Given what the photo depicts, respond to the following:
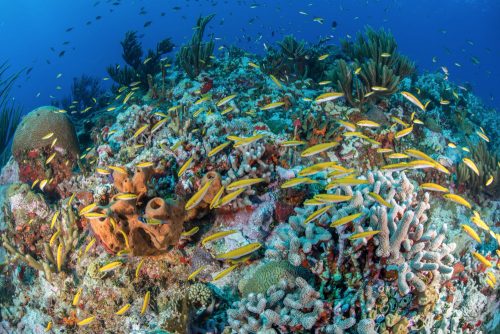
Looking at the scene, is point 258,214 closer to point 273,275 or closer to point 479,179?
point 273,275

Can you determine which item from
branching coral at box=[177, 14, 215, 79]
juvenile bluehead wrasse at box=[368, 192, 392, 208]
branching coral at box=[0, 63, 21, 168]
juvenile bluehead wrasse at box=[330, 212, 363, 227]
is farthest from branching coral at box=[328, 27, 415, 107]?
branching coral at box=[0, 63, 21, 168]

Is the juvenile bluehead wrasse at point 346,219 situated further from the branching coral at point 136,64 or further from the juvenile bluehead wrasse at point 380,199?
the branching coral at point 136,64

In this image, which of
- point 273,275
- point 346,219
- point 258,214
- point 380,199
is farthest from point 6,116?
point 380,199

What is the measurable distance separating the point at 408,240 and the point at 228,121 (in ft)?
16.8

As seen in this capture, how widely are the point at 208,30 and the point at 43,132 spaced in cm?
9006

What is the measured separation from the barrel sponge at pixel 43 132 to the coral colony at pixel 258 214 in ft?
0.17

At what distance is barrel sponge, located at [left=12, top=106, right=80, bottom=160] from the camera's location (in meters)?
8.77

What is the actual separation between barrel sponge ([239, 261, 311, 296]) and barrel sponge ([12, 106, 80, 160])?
736 centimetres

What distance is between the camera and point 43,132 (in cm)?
888

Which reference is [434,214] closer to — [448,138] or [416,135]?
[416,135]

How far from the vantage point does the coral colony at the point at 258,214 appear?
3.45 metres

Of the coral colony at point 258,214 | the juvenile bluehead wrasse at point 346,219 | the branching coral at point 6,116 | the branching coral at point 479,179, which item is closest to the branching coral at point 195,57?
the coral colony at point 258,214

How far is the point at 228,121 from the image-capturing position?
7586mm

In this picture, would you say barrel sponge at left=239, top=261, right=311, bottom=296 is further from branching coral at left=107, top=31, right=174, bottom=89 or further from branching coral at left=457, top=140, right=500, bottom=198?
branching coral at left=107, top=31, right=174, bottom=89
